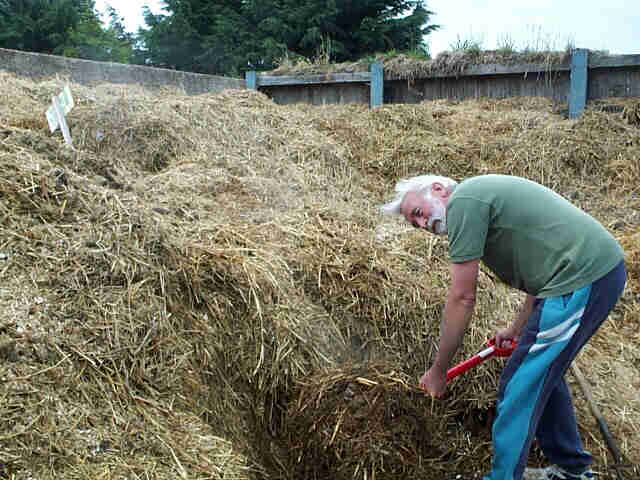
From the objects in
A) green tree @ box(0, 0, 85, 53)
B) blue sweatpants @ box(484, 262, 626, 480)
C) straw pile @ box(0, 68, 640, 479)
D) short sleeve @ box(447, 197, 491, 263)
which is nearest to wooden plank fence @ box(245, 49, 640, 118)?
straw pile @ box(0, 68, 640, 479)

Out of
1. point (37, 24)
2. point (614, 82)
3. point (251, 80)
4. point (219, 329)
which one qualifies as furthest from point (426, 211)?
point (37, 24)

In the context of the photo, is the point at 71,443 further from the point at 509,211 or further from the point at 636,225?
the point at 636,225

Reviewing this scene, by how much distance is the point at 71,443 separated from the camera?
205 cm

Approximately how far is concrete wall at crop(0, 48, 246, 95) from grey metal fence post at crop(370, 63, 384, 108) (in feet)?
6.63

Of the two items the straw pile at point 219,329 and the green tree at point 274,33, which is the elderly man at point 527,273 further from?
the green tree at point 274,33

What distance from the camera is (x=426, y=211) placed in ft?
8.23

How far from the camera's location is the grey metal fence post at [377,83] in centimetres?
792

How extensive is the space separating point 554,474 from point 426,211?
1.34 metres

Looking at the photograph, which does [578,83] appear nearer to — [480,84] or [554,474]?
[480,84]

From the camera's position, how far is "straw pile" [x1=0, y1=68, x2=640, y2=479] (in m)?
2.25

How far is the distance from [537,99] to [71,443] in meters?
6.79

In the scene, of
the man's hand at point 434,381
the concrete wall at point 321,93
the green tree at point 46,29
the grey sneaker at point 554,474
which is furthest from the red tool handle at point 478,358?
the green tree at point 46,29

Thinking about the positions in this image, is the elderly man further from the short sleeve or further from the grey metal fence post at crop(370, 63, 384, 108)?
the grey metal fence post at crop(370, 63, 384, 108)

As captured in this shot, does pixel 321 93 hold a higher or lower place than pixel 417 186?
higher
